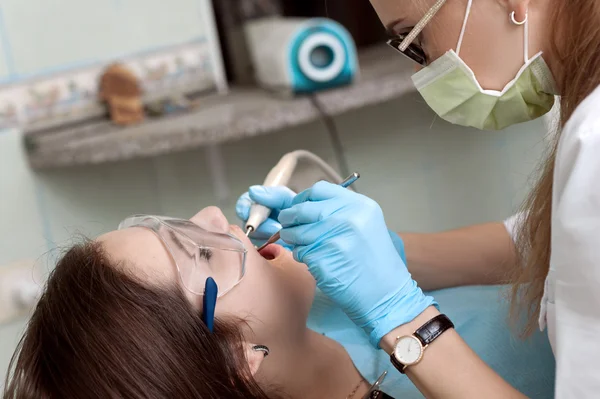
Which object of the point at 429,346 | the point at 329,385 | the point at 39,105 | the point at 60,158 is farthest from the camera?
the point at 39,105

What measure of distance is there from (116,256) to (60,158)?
0.92 meters

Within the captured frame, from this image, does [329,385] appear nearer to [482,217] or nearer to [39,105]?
[39,105]

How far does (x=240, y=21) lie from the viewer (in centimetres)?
229

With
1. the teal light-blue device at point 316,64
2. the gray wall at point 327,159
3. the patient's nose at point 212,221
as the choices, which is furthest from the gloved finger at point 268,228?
the teal light-blue device at point 316,64

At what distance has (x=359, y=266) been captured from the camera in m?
0.94

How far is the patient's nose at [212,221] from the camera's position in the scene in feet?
3.66

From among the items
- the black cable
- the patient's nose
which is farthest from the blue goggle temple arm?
the black cable

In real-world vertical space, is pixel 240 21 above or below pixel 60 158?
above

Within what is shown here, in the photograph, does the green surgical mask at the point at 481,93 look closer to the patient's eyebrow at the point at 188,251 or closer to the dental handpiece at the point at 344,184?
the dental handpiece at the point at 344,184

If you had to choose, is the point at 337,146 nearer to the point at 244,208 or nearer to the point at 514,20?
the point at 244,208

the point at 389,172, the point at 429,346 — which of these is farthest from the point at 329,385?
the point at 389,172

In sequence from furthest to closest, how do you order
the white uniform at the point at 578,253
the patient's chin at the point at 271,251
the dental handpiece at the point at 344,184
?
the patient's chin at the point at 271,251 < the dental handpiece at the point at 344,184 < the white uniform at the point at 578,253

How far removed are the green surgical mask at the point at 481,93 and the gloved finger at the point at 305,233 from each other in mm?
295

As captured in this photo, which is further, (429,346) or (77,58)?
(77,58)
